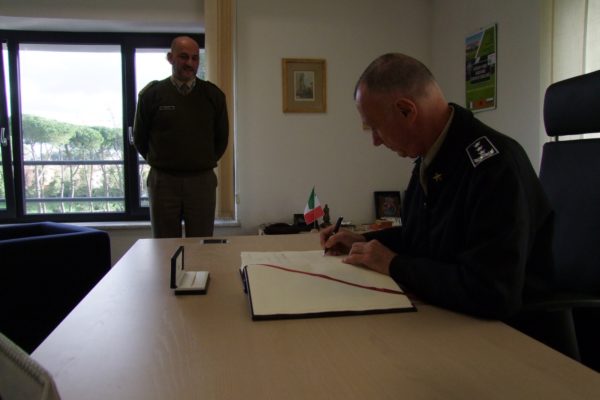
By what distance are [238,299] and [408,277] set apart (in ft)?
1.17

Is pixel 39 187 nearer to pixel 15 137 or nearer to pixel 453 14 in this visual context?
pixel 15 137

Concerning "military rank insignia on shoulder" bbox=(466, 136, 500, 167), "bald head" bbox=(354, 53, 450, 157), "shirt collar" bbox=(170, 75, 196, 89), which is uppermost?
"shirt collar" bbox=(170, 75, 196, 89)

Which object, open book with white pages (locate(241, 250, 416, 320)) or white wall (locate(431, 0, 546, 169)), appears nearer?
open book with white pages (locate(241, 250, 416, 320))

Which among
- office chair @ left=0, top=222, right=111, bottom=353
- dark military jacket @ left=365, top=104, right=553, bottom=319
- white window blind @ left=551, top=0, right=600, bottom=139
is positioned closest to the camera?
dark military jacket @ left=365, top=104, right=553, bottom=319

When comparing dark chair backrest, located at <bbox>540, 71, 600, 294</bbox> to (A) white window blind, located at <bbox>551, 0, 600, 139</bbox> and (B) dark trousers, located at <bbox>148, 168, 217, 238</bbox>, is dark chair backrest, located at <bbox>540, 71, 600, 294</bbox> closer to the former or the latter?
(A) white window blind, located at <bbox>551, 0, 600, 139</bbox>

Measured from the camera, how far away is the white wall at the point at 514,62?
263 centimetres

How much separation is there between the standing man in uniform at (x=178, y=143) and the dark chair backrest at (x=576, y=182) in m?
1.91

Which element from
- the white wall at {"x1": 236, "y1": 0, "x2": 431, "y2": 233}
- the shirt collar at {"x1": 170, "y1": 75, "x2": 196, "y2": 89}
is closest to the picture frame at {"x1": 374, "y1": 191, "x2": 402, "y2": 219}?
the white wall at {"x1": 236, "y1": 0, "x2": 431, "y2": 233}

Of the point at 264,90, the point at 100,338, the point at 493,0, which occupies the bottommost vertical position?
the point at 100,338

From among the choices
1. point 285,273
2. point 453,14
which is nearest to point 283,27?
point 453,14

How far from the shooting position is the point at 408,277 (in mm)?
945

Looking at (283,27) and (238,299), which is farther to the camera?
(283,27)

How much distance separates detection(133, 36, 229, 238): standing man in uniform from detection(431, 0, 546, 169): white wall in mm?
1831

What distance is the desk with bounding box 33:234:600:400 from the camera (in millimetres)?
579
